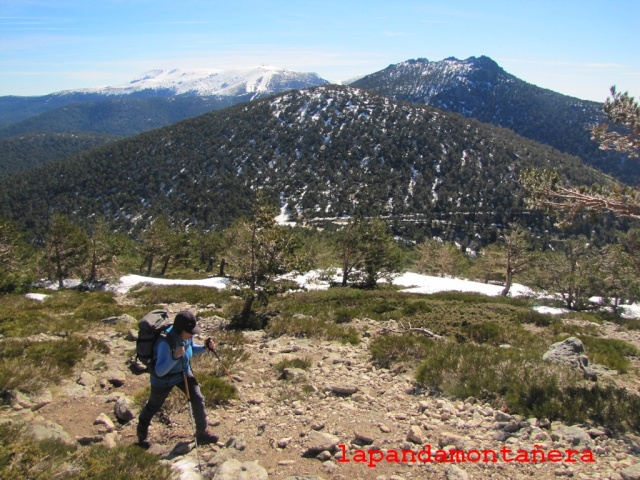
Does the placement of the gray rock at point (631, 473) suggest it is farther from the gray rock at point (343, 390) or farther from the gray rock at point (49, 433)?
the gray rock at point (49, 433)

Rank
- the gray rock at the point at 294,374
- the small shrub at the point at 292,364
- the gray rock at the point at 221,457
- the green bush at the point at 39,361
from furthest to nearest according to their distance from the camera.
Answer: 1. the small shrub at the point at 292,364
2. the gray rock at the point at 294,374
3. the green bush at the point at 39,361
4. the gray rock at the point at 221,457

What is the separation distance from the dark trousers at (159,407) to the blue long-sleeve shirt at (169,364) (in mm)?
103

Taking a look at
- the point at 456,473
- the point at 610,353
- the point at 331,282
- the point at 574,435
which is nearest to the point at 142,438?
the point at 456,473

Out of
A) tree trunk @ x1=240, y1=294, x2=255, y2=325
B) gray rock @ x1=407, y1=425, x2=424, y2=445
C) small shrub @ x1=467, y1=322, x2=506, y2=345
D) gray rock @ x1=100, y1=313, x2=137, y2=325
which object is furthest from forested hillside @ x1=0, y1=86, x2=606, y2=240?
gray rock @ x1=407, y1=425, x2=424, y2=445

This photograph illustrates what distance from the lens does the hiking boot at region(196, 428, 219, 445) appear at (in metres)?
5.45

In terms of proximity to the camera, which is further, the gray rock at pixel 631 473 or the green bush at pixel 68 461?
the gray rock at pixel 631 473

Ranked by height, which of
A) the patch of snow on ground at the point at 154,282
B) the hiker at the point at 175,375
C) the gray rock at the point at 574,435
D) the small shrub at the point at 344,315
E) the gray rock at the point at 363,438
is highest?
the hiker at the point at 175,375

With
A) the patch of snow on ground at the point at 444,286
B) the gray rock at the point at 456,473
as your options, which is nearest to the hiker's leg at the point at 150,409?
the gray rock at the point at 456,473

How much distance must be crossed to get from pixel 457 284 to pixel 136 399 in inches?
1245

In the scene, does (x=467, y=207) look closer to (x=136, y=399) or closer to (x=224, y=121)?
(x=224, y=121)

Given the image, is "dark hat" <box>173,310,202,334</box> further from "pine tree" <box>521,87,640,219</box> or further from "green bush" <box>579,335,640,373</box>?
"green bush" <box>579,335,640,373</box>

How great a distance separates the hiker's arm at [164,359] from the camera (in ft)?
17.1

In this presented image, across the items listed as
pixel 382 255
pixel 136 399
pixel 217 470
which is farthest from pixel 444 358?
pixel 382 255

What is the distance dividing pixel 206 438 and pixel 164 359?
4.20 feet
